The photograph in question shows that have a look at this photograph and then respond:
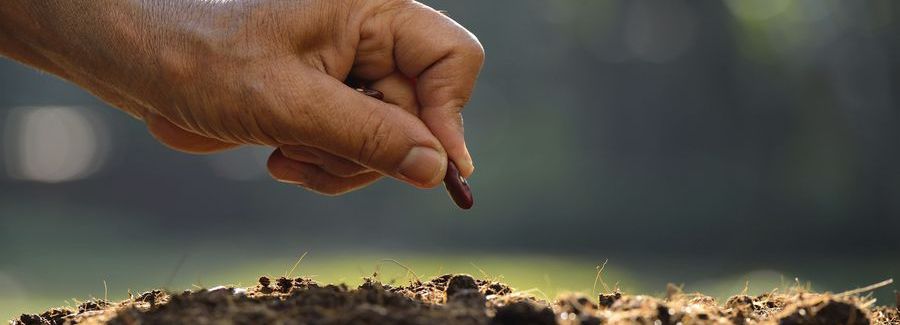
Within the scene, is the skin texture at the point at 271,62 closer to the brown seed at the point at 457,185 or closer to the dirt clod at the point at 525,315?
the brown seed at the point at 457,185

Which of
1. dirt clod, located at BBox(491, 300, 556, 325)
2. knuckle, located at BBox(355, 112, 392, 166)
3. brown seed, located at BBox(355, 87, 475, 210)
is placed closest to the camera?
dirt clod, located at BBox(491, 300, 556, 325)

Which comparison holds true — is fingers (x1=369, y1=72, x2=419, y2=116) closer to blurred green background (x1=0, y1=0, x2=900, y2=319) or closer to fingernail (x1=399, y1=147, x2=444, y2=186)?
fingernail (x1=399, y1=147, x2=444, y2=186)

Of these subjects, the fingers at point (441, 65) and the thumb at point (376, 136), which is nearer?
A: the thumb at point (376, 136)

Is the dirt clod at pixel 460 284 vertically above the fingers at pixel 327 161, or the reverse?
the fingers at pixel 327 161

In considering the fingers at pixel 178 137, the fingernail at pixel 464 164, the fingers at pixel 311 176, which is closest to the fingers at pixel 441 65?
the fingernail at pixel 464 164

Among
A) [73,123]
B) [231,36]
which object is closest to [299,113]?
[231,36]

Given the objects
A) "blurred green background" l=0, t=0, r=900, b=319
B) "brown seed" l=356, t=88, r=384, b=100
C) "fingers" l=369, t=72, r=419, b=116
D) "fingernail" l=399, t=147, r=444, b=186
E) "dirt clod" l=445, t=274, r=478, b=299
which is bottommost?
"dirt clod" l=445, t=274, r=478, b=299

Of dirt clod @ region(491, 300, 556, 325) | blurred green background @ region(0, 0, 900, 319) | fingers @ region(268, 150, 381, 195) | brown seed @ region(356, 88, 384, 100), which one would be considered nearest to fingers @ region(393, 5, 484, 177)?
brown seed @ region(356, 88, 384, 100)
